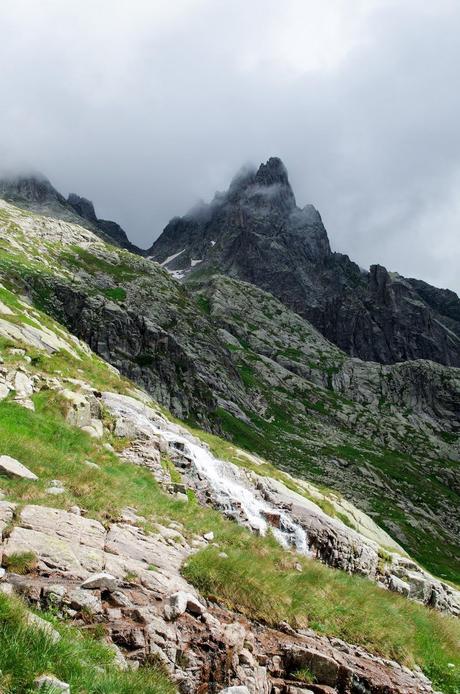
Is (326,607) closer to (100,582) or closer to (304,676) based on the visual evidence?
(304,676)

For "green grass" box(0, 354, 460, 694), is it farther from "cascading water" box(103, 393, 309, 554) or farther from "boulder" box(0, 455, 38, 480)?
"cascading water" box(103, 393, 309, 554)

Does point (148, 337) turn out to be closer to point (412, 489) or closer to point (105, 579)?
point (412, 489)

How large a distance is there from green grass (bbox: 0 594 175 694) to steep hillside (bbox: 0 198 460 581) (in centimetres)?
4178

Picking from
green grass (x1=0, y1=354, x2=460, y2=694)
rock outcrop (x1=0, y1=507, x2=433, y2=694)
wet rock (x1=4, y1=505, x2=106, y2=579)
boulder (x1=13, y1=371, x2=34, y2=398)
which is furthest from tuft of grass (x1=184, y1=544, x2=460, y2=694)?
boulder (x1=13, y1=371, x2=34, y2=398)

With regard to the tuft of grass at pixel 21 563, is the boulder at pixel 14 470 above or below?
below

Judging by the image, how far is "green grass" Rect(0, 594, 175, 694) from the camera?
5.36m

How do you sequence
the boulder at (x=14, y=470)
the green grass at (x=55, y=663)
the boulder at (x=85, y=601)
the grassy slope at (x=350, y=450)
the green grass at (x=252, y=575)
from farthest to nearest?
the grassy slope at (x=350, y=450), the boulder at (x=14, y=470), the green grass at (x=252, y=575), the boulder at (x=85, y=601), the green grass at (x=55, y=663)

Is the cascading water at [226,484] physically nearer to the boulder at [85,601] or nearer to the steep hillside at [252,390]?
the steep hillside at [252,390]

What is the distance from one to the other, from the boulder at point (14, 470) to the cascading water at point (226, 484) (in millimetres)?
14514

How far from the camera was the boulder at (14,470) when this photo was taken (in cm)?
1355

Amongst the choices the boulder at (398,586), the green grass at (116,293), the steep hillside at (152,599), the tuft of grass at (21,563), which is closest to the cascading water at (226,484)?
the steep hillside at (152,599)

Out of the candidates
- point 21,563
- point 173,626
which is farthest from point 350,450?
point 21,563

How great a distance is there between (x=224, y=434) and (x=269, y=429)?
29272mm

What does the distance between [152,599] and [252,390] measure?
13494 cm
